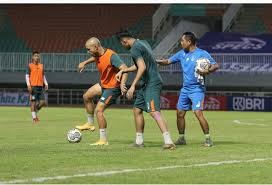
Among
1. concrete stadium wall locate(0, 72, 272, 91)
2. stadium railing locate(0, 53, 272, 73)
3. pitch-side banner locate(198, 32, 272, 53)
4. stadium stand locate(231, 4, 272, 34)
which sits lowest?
concrete stadium wall locate(0, 72, 272, 91)

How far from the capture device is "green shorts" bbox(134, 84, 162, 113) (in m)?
14.1

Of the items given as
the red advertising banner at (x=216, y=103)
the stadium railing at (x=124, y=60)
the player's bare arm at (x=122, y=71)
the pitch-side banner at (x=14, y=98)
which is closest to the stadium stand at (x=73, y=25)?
the stadium railing at (x=124, y=60)

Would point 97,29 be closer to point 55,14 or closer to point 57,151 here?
point 55,14

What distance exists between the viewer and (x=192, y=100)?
1509cm

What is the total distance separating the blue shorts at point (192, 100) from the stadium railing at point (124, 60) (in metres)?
29.4

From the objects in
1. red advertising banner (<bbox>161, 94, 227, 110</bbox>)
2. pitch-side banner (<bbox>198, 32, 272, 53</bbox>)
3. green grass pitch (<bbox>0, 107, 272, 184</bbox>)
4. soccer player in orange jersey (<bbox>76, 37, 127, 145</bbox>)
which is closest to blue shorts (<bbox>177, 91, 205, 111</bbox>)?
green grass pitch (<bbox>0, 107, 272, 184</bbox>)

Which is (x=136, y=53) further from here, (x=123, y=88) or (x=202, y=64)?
(x=202, y=64)

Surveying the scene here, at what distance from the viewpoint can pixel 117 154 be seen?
496 inches

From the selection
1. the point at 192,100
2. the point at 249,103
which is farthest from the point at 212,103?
the point at 192,100

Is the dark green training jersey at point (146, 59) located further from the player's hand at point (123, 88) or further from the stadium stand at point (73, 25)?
the stadium stand at point (73, 25)

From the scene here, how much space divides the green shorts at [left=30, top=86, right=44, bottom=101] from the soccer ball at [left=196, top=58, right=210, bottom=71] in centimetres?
1254

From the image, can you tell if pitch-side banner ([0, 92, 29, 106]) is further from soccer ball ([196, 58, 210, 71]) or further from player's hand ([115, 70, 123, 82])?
player's hand ([115, 70, 123, 82])

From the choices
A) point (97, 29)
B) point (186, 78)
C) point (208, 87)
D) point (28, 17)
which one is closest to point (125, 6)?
point (97, 29)

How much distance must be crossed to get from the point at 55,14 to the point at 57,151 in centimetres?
4345
